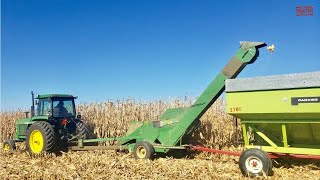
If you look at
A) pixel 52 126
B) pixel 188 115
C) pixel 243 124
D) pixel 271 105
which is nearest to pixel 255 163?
pixel 243 124

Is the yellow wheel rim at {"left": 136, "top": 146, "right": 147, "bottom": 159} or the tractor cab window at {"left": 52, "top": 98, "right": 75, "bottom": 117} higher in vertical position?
the tractor cab window at {"left": 52, "top": 98, "right": 75, "bottom": 117}

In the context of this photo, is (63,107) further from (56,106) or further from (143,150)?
(143,150)

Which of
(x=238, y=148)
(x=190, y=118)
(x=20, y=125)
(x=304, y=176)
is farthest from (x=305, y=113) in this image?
(x=20, y=125)

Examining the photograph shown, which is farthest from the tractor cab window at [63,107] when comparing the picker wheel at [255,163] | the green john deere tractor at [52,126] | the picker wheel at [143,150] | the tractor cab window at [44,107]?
the picker wheel at [255,163]

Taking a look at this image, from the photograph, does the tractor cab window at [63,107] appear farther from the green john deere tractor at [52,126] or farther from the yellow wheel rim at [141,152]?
the yellow wheel rim at [141,152]

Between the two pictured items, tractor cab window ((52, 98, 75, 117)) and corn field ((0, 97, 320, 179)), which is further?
tractor cab window ((52, 98, 75, 117))

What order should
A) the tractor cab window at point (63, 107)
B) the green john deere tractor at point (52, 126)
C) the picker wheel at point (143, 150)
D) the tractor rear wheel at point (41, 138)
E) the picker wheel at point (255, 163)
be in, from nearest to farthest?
the picker wheel at point (255, 163)
the picker wheel at point (143, 150)
the tractor rear wheel at point (41, 138)
the green john deere tractor at point (52, 126)
the tractor cab window at point (63, 107)

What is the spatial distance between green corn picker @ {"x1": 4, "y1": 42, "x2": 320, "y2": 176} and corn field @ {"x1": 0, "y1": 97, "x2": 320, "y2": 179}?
0.40m

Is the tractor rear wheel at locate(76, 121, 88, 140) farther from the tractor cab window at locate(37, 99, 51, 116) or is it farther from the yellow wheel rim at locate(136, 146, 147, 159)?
the yellow wheel rim at locate(136, 146, 147, 159)

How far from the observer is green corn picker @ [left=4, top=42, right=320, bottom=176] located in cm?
645

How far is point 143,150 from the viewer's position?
8977 millimetres

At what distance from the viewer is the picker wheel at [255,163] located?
642 cm

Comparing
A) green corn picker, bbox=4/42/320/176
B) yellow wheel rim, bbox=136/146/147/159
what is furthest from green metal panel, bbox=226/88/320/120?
yellow wheel rim, bbox=136/146/147/159

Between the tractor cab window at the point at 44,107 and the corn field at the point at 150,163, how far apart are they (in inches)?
56.4
